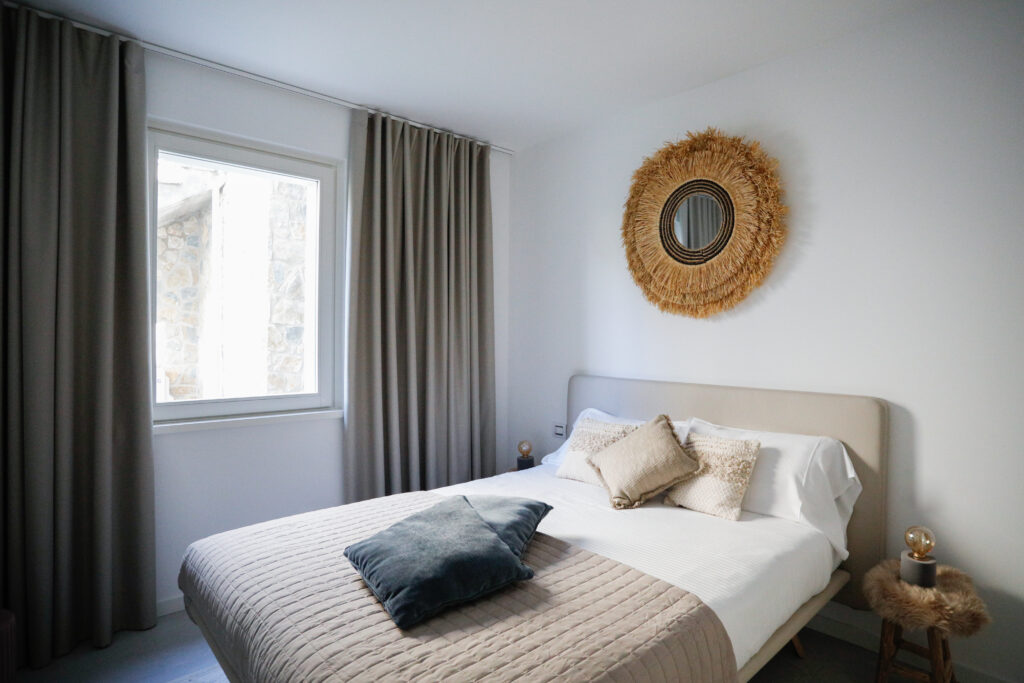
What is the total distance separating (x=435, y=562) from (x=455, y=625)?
0.55 ft

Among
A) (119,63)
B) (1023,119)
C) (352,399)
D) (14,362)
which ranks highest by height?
(119,63)

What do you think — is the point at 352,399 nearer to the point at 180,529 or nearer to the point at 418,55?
the point at 180,529

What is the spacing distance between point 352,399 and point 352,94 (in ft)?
A: 5.36

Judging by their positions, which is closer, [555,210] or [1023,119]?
[1023,119]

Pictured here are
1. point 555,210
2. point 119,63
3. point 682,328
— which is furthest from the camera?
point 555,210

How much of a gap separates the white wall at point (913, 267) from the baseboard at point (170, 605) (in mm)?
2671

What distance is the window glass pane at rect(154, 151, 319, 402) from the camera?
2.66 meters

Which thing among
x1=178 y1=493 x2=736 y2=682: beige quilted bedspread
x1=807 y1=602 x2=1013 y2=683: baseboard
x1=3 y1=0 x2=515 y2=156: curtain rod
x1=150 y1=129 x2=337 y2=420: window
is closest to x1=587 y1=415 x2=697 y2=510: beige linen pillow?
x1=178 y1=493 x2=736 y2=682: beige quilted bedspread

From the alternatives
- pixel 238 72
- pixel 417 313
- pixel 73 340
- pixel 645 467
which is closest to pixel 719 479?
pixel 645 467

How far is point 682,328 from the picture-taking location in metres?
2.93

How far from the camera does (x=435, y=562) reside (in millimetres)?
1475

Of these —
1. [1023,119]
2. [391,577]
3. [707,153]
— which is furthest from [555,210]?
[391,577]

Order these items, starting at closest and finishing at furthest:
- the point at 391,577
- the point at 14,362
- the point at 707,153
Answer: the point at 391,577, the point at 14,362, the point at 707,153

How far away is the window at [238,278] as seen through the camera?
2641 mm
